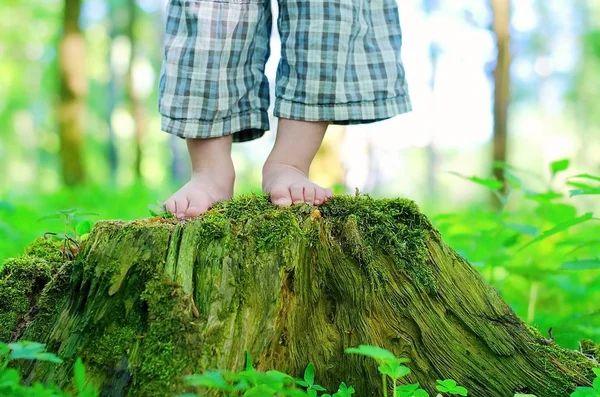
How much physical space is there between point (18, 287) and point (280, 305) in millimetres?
752

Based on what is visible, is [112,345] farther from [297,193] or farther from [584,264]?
[584,264]

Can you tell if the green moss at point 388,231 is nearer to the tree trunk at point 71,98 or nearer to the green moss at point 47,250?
the green moss at point 47,250

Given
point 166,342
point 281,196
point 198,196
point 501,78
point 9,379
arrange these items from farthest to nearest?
point 501,78 < point 198,196 < point 281,196 < point 166,342 < point 9,379

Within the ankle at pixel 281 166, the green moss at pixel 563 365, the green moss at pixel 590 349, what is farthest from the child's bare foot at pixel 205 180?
the green moss at pixel 590 349

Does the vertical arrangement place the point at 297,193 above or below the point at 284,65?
below

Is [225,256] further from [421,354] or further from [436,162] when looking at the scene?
[436,162]

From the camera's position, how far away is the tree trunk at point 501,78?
20.9 ft

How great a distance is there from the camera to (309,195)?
1.70m

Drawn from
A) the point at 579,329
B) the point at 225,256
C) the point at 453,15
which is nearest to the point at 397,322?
the point at 225,256

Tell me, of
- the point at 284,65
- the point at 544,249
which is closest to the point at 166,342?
the point at 284,65

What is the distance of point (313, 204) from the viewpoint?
1.68 m

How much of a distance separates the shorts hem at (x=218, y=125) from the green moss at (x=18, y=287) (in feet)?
2.06

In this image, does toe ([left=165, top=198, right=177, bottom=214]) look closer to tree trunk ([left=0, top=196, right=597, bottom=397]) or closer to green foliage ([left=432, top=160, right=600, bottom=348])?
tree trunk ([left=0, top=196, right=597, bottom=397])

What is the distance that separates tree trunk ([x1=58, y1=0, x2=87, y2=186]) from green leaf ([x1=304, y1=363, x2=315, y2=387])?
789 cm
